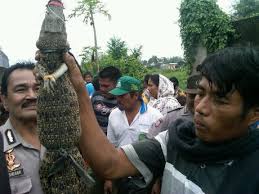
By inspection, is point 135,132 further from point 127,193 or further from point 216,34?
point 216,34

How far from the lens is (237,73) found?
1637 millimetres

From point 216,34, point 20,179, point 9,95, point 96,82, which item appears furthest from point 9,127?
point 216,34

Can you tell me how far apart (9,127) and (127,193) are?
5.45 feet

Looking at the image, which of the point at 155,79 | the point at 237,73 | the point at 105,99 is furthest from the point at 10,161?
the point at 155,79

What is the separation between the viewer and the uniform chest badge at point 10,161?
6.93 ft

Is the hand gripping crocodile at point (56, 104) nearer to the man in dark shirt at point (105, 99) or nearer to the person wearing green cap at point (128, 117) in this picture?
the person wearing green cap at point (128, 117)

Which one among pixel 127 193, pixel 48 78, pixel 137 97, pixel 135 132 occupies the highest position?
pixel 48 78

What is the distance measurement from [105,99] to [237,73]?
3.66 m

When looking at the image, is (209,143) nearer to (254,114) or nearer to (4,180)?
(254,114)

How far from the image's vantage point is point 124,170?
1900mm

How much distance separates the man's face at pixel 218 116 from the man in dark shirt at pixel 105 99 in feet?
10.9

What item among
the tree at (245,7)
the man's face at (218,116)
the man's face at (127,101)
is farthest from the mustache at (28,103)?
the tree at (245,7)

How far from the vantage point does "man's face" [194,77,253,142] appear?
5.55 feet

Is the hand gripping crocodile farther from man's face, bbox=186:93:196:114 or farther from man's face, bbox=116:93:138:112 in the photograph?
man's face, bbox=116:93:138:112
